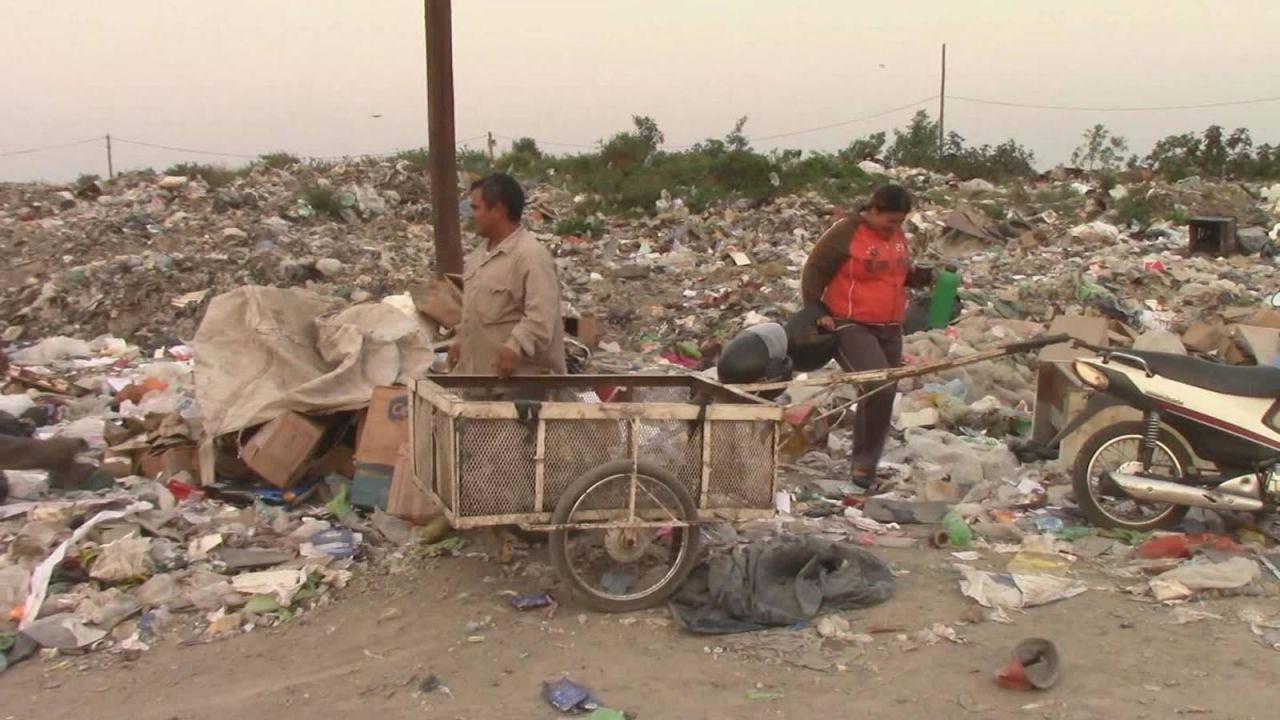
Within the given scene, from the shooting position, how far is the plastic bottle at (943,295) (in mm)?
7402

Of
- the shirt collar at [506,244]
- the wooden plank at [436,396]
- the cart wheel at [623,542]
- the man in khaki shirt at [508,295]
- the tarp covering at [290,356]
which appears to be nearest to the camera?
the wooden plank at [436,396]

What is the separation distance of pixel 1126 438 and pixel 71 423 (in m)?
5.80

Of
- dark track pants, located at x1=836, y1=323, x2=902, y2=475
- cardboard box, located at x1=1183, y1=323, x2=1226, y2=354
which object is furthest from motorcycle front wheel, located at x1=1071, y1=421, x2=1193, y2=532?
cardboard box, located at x1=1183, y1=323, x2=1226, y2=354

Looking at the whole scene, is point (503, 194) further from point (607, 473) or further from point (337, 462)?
point (337, 462)

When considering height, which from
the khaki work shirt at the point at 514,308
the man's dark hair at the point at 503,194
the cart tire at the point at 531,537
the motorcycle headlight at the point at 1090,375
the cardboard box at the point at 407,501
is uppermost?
the man's dark hair at the point at 503,194

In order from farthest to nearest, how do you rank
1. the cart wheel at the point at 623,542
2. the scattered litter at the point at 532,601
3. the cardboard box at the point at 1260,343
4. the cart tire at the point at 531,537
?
1. the cardboard box at the point at 1260,343
2. the cart tire at the point at 531,537
3. the scattered litter at the point at 532,601
4. the cart wheel at the point at 623,542

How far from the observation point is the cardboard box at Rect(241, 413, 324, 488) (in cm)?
517

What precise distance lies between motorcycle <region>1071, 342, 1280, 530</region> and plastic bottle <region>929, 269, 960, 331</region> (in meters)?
2.21

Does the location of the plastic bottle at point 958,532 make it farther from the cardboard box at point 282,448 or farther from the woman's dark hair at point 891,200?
the cardboard box at point 282,448

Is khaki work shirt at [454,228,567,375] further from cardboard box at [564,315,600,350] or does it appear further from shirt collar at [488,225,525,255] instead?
cardboard box at [564,315,600,350]

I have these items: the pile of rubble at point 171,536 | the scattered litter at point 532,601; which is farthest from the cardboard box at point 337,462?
the scattered litter at point 532,601

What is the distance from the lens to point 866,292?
5520 millimetres

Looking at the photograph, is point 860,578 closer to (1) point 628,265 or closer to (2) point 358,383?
(2) point 358,383

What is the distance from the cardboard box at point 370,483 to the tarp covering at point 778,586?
1665mm
